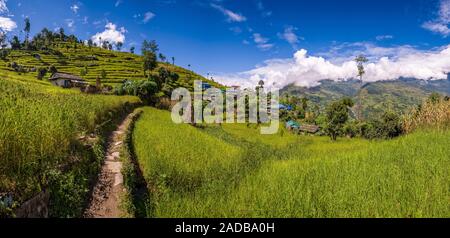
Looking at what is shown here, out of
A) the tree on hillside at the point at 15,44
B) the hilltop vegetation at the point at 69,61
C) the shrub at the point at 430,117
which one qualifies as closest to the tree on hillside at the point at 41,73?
the hilltop vegetation at the point at 69,61

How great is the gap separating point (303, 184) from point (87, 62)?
97.9 m

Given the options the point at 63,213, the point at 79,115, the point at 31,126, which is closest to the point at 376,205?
the point at 63,213

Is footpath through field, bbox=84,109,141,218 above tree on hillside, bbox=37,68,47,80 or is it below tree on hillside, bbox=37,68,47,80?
below

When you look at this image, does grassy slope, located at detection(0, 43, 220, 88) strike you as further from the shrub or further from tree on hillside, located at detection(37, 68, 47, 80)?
the shrub

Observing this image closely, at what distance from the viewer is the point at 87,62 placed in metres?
93.7

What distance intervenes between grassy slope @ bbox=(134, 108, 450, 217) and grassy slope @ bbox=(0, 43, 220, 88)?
6589 centimetres

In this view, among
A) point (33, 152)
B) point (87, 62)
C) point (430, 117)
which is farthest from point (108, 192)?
point (87, 62)

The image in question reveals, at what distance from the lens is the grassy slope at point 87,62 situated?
78.6 metres

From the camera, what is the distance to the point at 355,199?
7121mm

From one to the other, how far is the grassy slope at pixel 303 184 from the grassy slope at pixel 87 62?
6589 centimetres

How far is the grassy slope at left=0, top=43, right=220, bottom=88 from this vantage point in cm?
7862

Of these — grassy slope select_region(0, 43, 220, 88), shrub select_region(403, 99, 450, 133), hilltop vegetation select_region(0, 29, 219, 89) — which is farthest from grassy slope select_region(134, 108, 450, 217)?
grassy slope select_region(0, 43, 220, 88)
